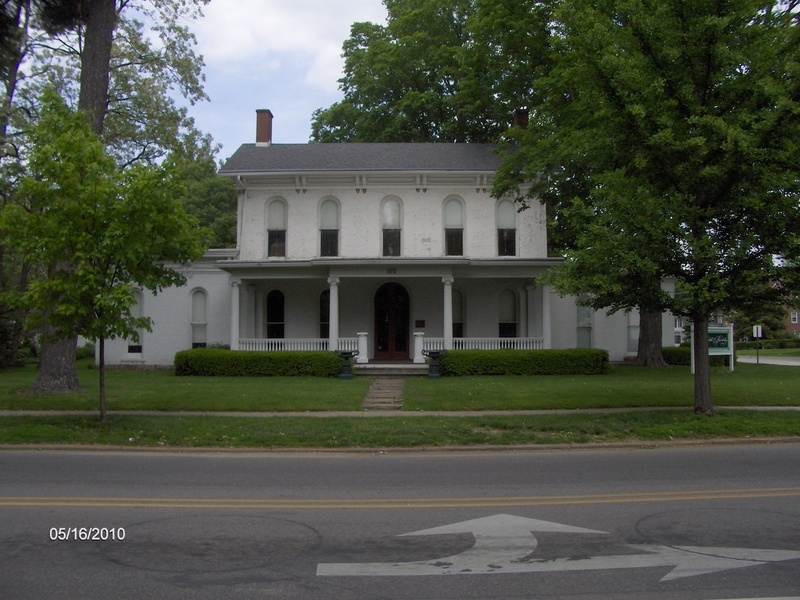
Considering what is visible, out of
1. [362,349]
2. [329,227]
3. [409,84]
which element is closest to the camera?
[362,349]

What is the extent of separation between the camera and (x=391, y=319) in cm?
2752

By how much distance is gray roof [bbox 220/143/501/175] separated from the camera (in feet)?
86.6

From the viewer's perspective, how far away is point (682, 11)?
1341cm

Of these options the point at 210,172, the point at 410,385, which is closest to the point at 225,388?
the point at 410,385

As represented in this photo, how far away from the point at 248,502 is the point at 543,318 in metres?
19.3

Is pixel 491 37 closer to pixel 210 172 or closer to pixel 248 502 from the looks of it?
pixel 248 502

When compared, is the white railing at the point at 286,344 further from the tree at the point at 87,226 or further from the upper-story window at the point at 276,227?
the tree at the point at 87,226

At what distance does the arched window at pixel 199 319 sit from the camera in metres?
27.6

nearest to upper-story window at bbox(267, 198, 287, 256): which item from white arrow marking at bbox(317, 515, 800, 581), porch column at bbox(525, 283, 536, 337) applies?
porch column at bbox(525, 283, 536, 337)

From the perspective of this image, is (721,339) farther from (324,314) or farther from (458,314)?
(324,314)

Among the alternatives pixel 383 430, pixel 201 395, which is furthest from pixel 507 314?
pixel 383 430

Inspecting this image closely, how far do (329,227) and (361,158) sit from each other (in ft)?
10.2
